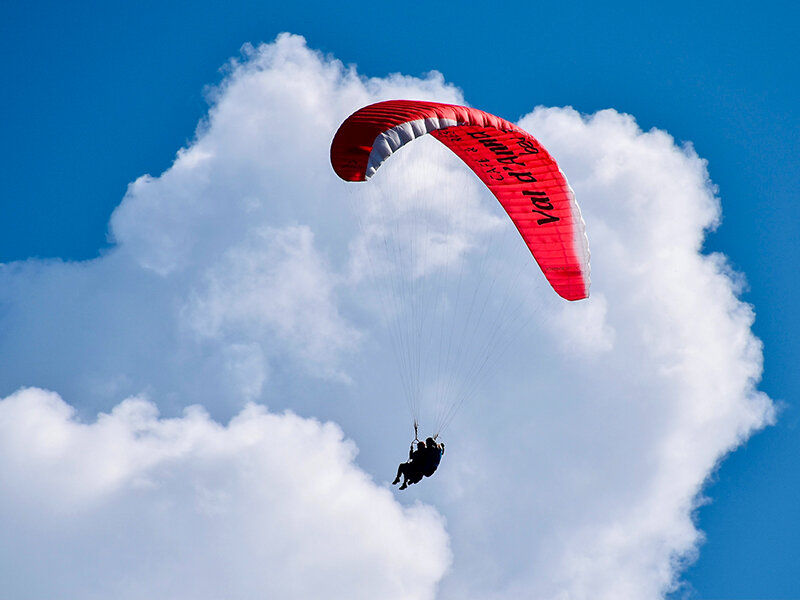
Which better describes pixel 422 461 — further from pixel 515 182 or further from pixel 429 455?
A: pixel 515 182

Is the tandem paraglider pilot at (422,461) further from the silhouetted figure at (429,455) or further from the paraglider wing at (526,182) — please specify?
the paraglider wing at (526,182)

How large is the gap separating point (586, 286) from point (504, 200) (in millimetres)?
2615

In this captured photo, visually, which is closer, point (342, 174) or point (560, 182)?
point (342, 174)

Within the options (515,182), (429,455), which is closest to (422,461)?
(429,455)

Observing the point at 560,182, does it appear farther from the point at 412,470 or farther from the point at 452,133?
the point at 412,470

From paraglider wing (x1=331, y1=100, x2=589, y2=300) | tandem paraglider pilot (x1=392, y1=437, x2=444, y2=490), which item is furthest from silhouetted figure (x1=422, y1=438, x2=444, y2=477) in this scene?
paraglider wing (x1=331, y1=100, x2=589, y2=300)

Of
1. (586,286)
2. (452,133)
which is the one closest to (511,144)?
(452,133)

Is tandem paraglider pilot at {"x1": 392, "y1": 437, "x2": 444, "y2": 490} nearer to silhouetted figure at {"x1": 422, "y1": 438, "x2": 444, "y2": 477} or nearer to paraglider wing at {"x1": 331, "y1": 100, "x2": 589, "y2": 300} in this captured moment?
silhouetted figure at {"x1": 422, "y1": 438, "x2": 444, "y2": 477}

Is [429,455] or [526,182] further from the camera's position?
[526,182]

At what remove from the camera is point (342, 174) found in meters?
24.1

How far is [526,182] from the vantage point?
2812 centimetres

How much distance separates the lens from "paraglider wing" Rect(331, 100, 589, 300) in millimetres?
26031

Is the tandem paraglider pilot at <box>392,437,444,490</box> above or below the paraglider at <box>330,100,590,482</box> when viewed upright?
below

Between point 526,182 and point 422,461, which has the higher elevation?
point 526,182
